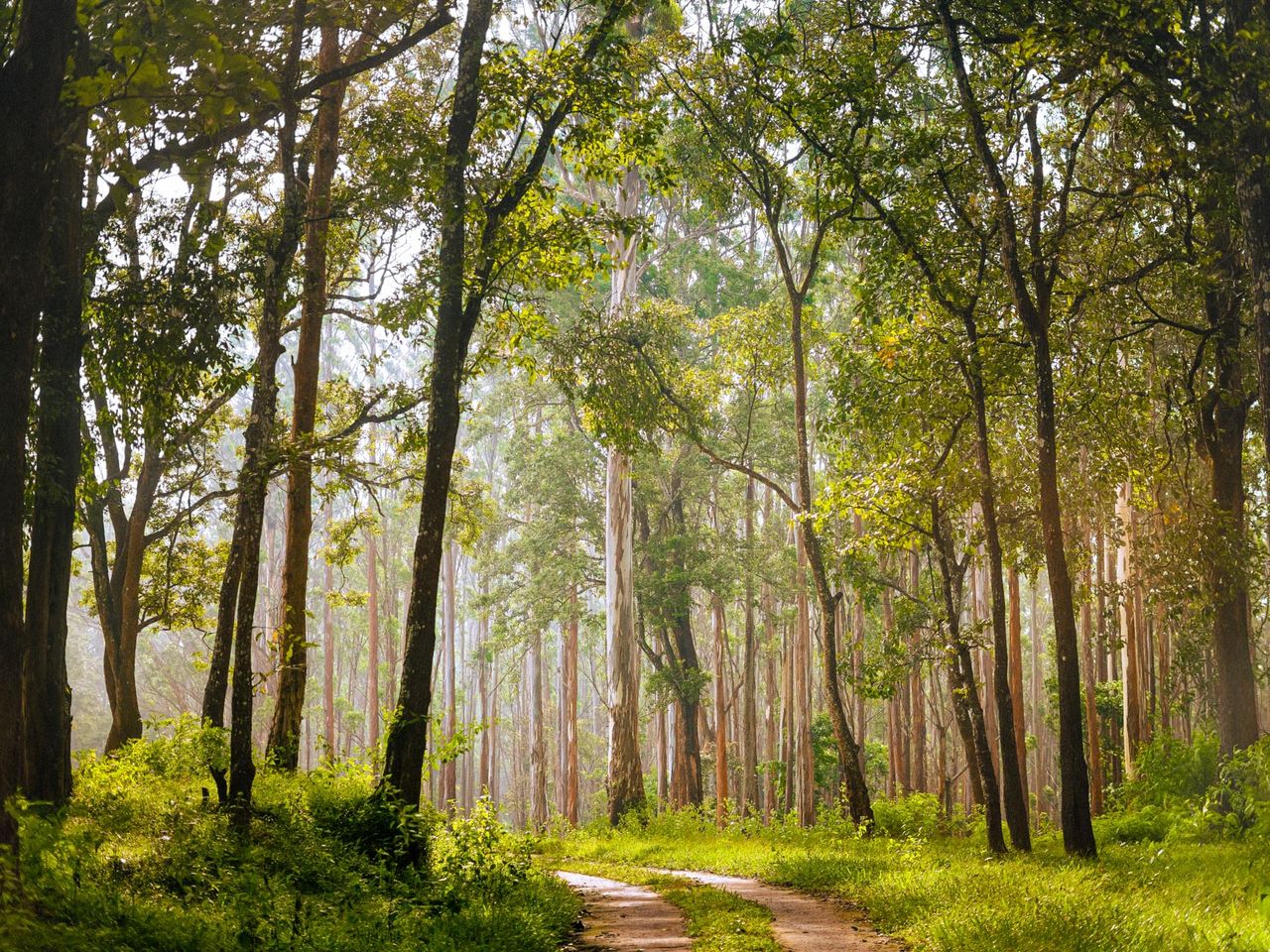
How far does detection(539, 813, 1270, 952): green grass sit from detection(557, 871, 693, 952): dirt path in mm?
1497

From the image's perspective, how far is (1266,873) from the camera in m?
8.01

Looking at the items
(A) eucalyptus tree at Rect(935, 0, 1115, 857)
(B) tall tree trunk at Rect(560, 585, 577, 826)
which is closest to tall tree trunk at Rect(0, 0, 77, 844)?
(A) eucalyptus tree at Rect(935, 0, 1115, 857)

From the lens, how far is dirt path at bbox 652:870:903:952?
22.5ft

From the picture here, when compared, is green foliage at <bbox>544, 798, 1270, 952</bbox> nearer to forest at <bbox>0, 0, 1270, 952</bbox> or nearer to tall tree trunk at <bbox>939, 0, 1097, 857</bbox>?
forest at <bbox>0, 0, 1270, 952</bbox>

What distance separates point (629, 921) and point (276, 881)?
8.81 ft

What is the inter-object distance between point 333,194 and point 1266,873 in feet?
34.7

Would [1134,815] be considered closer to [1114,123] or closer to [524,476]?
[1114,123]

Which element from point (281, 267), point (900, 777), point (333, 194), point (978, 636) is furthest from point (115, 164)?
point (900, 777)

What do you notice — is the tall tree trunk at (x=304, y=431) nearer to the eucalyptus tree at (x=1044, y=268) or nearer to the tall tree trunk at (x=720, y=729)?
the eucalyptus tree at (x=1044, y=268)

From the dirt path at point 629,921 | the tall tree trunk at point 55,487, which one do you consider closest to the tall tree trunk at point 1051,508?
the dirt path at point 629,921

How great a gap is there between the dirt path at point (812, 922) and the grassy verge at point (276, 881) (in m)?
1.61

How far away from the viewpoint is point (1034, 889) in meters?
7.65

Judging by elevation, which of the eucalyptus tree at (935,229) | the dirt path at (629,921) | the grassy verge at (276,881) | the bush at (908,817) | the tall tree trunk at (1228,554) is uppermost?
the eucalyptus tree at (935,229)

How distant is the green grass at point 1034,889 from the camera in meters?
5.90
